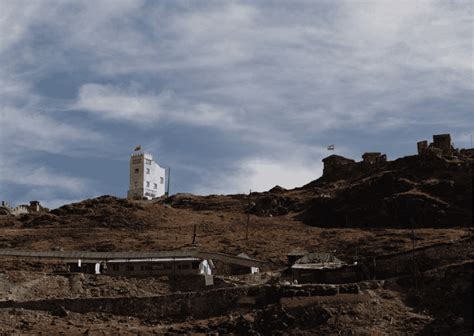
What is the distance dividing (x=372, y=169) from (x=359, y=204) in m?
10.9

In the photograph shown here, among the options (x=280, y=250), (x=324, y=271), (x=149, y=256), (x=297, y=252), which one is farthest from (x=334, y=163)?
(x=324, y=271)

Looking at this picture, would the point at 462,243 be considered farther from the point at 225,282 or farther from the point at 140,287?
the point at 140,287

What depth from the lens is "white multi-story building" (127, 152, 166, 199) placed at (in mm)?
102750

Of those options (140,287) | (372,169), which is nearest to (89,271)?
(140,287)

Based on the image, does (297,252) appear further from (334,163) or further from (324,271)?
(334,163)

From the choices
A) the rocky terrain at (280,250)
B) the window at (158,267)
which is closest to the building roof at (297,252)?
the rocky terrain at (280,250)

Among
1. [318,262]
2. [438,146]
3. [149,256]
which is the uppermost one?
[438,146]

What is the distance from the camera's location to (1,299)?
49531 mm

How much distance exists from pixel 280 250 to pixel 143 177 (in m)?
38.5

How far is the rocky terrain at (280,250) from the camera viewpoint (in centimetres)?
4344

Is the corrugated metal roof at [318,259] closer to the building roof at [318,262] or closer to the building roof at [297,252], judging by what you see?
the building roof at [318,262]

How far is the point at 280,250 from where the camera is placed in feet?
221

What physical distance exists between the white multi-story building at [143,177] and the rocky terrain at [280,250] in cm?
770

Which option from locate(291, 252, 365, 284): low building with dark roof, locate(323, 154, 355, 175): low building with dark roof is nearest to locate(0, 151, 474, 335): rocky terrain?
locate(323, 154, 355, 175): low building with dark roof
